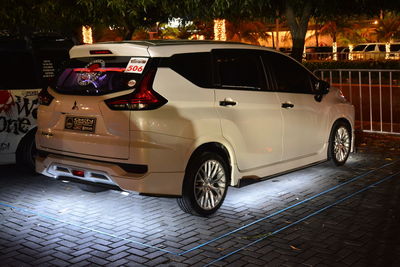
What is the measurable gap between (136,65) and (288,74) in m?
2.50

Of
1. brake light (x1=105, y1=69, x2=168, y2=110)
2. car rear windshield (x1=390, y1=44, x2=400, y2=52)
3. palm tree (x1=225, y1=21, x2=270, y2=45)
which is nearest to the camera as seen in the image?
brake light (x1=105, y1=69, x2=168, y2=110)

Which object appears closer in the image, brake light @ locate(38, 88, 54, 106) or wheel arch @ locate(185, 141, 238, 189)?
wheel arch @ locate(185, 141, 238, 189)

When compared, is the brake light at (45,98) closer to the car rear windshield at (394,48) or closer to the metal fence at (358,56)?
the metal fence at (358,56)

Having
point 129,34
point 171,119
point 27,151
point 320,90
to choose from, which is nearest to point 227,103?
point 171,119

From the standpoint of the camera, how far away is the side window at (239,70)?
6.90 m

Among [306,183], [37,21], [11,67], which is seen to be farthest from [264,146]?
[37,21]

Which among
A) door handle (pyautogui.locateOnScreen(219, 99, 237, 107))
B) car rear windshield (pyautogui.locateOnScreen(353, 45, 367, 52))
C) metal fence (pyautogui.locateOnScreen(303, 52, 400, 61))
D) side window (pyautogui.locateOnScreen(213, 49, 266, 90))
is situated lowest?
door handle (pyautogui.locateOnScreen(219, 99, 237, 107))

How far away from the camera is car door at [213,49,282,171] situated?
6.80 metres

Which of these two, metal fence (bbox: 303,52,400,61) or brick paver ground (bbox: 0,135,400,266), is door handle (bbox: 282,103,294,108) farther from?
metal fence (bbox: 303,52,400,61)

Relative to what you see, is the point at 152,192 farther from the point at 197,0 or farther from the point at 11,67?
the point at 197,0

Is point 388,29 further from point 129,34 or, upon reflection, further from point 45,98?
point 45,98

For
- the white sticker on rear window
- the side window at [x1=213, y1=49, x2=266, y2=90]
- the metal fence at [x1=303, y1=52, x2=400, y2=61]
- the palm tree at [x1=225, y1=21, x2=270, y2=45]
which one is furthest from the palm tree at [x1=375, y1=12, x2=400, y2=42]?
the white sticker on rear window

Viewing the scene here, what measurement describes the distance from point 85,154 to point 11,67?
271 centimetres

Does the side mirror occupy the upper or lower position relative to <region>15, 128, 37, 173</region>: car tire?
upper
